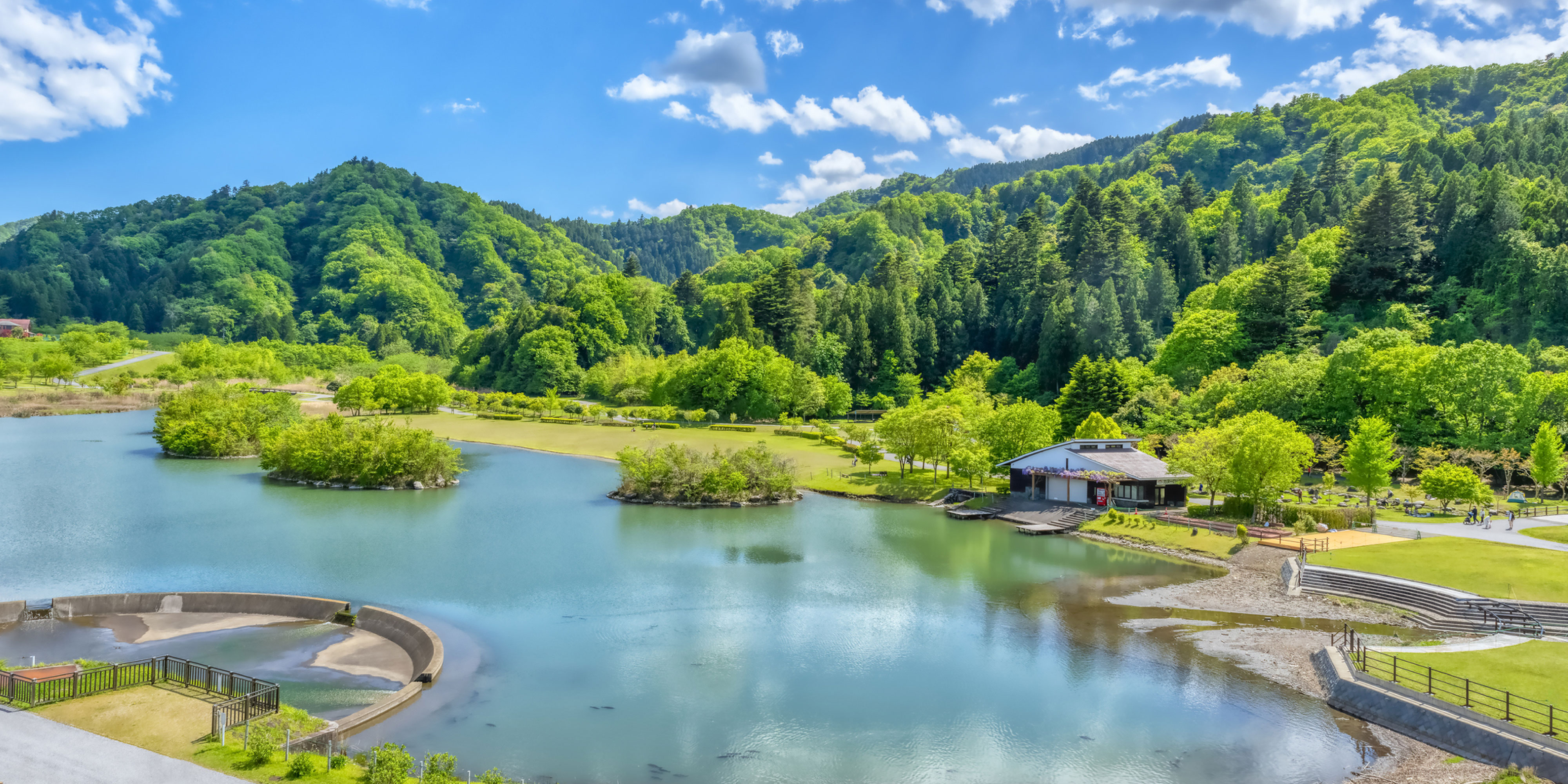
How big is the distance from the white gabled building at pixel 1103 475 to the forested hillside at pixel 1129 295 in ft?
36.6

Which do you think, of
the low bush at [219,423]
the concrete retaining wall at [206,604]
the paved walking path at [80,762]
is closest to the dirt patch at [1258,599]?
the concrete retaining wall at [206,604]

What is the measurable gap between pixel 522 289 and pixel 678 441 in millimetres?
133249

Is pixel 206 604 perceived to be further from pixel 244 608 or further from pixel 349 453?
pixel 349 453

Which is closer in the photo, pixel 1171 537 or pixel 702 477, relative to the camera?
pixel 1171 537

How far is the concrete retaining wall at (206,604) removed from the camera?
27.9 m

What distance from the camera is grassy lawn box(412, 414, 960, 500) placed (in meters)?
56.2

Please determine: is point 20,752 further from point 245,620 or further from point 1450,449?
point 1450,449

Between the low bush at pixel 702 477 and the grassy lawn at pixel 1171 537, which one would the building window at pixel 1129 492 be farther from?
the low bush at pixel 702 477

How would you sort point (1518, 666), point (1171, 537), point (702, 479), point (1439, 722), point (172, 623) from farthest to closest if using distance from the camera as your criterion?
point (702, 479), point (1171, 537), point (172, 623), point (1518, 666), point (1439, 722)

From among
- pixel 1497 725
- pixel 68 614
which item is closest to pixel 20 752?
pixel 68 614

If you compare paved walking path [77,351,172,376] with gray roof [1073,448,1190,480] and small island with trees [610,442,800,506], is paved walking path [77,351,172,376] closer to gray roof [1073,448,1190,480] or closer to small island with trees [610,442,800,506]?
small island with trees [610,442,800,506]

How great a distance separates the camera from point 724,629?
28.2 metres

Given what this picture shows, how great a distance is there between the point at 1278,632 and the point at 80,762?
30.8 metres

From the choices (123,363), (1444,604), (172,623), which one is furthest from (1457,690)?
(123,363)
